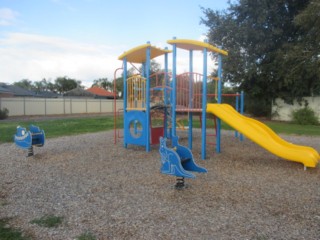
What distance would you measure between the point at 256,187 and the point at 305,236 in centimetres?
183

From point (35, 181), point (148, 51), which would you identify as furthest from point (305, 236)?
point (148, 51)

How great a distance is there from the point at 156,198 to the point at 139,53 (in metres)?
5.33

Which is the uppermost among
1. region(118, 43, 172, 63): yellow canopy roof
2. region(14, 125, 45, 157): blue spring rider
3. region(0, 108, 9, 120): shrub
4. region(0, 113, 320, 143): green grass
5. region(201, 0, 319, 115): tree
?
region(201, 0, 319, 115): tree

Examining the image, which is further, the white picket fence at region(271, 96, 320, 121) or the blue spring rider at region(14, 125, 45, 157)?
the white picket fence at region(271, 96, 320, 121)

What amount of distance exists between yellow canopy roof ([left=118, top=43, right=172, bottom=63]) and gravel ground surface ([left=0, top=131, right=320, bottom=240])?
9.79 feet

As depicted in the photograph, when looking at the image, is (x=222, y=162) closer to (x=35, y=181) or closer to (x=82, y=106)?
(x=35, y=181)

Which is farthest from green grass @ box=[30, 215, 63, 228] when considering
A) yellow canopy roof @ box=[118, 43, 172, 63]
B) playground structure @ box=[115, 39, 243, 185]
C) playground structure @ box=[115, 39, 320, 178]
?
yellow canopy roof @ box=[118, 43, 172, 63]

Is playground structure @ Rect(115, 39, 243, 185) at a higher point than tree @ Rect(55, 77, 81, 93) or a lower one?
lower

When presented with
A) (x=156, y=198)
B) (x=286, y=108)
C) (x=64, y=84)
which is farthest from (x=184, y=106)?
(x=64, y=84)

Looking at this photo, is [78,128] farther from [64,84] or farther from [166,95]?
[64,84]

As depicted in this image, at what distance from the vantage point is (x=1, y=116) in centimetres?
2353

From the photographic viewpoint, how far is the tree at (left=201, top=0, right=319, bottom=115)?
18.7 metres

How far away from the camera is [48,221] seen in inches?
141

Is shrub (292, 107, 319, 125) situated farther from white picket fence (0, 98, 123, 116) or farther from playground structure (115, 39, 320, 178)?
white picket fence (0, 98, 123, 116)
